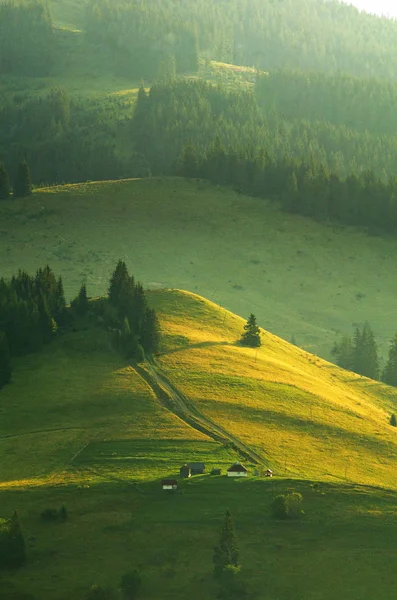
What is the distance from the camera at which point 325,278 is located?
17500cm

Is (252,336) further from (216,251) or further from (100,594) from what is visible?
(100,594)

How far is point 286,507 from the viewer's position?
228 ft

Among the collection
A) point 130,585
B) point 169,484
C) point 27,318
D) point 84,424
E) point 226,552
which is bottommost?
point 84,424

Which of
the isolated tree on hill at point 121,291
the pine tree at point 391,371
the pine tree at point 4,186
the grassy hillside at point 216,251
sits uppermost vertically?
the pine tree at point 4,186

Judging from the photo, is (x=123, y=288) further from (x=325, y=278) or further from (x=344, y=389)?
(x=325, y=278)

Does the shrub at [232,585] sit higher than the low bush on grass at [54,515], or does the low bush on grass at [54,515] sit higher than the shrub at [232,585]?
the low bush on grass at [54,515]

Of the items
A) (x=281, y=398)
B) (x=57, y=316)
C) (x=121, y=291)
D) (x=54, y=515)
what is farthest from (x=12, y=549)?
(x=121, y=291)

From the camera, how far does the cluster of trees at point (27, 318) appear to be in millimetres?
Result: 110375

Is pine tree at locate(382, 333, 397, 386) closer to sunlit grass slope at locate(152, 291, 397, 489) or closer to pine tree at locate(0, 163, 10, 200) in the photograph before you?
sunlit grass slope at locate(152, 291, 397, 489)

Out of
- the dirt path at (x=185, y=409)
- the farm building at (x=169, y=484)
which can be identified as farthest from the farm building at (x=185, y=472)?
the dirt path at (x=185, y=409)

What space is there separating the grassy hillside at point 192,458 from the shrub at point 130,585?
2.69ft

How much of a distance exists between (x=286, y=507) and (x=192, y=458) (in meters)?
14.6

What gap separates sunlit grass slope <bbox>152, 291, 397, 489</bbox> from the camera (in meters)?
86.2

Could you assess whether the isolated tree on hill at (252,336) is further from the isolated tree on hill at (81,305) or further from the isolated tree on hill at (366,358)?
the isolated tree on hill at (366,358)
